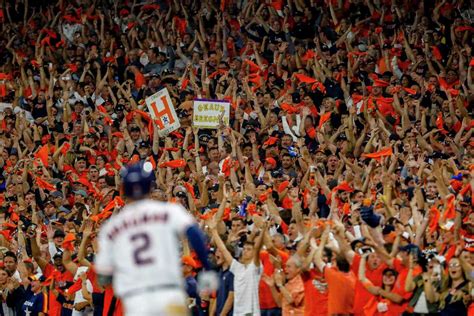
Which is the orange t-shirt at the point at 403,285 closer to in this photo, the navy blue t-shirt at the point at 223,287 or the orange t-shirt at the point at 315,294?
the orange t-shirt at the point at 315,294

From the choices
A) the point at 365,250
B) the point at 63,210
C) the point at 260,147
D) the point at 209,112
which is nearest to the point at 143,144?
the point at 209,112

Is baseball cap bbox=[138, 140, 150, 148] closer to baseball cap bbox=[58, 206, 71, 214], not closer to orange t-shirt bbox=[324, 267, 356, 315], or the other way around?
baseball cap bbox=[58, 206, 71, 214]

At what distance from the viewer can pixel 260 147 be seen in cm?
1980

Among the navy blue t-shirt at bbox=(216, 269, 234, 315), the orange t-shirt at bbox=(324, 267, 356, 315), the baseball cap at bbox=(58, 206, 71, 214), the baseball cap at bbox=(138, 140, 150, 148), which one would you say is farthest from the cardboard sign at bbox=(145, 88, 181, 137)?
the orange t-shirt at bbox=(324, 267, 356, 315)

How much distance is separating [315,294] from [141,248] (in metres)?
4.29

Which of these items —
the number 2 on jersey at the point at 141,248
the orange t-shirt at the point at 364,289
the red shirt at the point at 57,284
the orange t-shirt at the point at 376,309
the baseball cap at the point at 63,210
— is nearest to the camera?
the number 2 on jersey at the point at 141,248

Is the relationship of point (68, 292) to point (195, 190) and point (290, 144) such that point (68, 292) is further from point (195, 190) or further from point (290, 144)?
point (290, 144)

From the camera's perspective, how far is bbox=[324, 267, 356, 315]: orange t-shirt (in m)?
13.4

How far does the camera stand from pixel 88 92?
23.1 meters

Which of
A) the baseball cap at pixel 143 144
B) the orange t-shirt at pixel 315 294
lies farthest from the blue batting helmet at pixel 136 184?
the baseball cap at pixel 143 144

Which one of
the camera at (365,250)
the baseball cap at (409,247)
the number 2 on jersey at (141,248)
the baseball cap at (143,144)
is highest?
the number 2 on jersey at (141,248)

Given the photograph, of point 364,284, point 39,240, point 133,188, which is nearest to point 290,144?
point 39,240

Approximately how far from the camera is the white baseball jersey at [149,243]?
9.83 m

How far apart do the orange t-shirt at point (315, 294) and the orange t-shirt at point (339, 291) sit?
0.26 m
